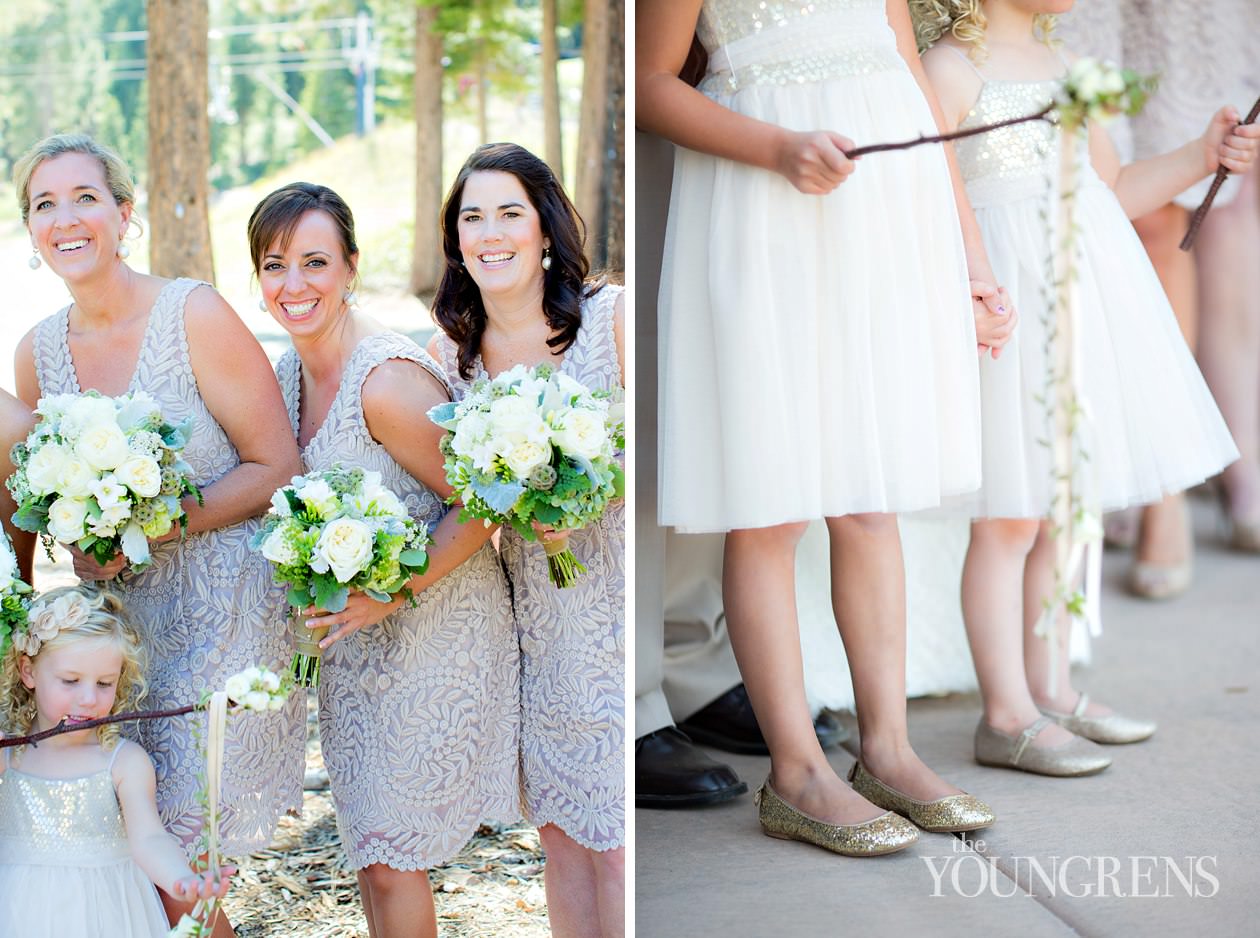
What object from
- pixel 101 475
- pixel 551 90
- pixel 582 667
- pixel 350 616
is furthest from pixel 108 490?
pixel 551 90

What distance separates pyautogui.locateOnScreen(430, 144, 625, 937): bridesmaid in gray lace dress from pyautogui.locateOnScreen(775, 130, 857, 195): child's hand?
0.47 m

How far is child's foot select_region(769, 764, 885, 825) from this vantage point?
288 centimetres

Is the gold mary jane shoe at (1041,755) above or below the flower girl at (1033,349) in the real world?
below

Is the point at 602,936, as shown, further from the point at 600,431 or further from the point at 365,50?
the point at 365,50

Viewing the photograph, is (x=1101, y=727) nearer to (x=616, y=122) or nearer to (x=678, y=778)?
(x=678, y=778)

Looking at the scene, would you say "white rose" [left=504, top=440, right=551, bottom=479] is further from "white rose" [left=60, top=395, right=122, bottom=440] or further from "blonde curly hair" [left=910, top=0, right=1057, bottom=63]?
"blonde curly hair" [left=910, top=0, right=1057, bottom=63]

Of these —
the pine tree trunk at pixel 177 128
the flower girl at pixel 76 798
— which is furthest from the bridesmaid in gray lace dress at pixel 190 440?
the pine tree trunk at pixel 177 128

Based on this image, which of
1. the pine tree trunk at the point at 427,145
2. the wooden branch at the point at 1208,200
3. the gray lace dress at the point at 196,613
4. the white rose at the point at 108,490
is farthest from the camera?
the pine tree trunk at the point at 427,145

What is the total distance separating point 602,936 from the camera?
116 inches

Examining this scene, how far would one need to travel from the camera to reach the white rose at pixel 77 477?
2.46 metres

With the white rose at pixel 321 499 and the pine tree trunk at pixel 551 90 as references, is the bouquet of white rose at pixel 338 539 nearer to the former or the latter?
the white rose at pixel 321 499

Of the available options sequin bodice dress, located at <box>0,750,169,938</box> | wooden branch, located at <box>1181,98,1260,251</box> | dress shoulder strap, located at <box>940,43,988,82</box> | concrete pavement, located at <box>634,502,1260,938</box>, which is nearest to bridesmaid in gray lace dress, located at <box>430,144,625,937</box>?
concrete pavement, located at <box>634,502,1260,938</box>

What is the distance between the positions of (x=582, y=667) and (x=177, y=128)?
3.71 meters

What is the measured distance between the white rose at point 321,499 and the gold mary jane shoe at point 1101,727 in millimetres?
2108
